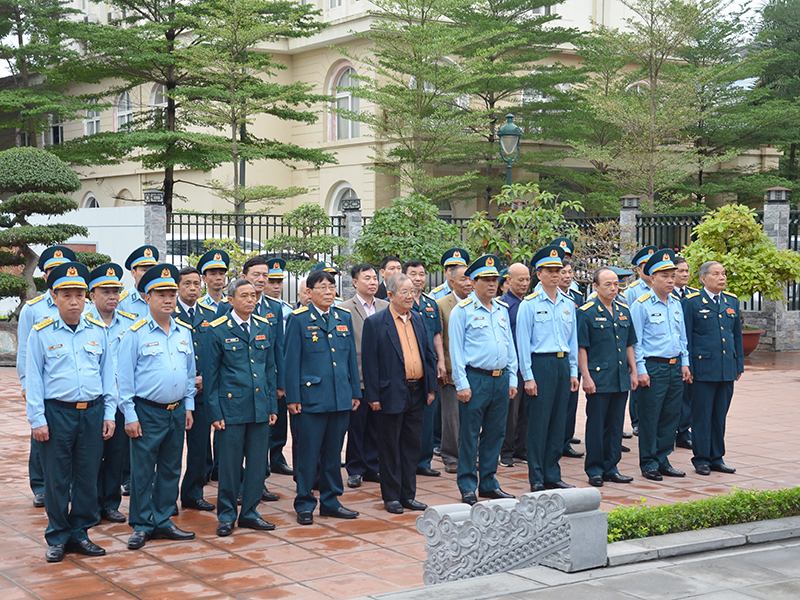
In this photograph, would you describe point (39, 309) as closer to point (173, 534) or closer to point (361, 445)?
point (173, 534)

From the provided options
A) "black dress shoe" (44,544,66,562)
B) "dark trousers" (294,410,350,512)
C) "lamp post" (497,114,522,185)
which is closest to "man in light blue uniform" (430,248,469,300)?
"dark trousers" (294,410,350,512)

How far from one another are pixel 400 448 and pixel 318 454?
66cm

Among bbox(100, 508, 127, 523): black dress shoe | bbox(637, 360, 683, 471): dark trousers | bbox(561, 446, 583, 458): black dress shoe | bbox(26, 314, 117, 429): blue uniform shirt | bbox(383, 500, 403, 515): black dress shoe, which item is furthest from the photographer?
bbox(561, 446, 583, 458): black dress shoe

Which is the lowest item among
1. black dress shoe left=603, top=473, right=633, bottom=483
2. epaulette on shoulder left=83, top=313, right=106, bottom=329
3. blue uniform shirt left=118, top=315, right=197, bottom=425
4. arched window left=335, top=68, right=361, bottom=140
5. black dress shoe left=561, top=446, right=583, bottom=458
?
black dress shoe left=561, top=446, right=583, bottom=458

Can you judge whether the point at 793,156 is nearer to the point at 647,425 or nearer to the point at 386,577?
the point at 647,425

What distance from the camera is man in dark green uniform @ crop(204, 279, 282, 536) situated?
6340 mm

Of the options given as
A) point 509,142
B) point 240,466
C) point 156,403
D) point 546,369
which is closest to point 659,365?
point 546,369

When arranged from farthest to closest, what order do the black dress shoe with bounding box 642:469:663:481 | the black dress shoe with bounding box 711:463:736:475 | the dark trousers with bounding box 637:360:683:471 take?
the black dress shoe with bounding box 711:463:736:475 → the dark trousers with bounding box 637:360:683:471 → the black dress shoe with bounding box 642:469:663:481

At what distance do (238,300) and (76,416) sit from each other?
1.33m

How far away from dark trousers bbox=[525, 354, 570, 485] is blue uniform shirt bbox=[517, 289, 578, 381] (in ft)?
0.34

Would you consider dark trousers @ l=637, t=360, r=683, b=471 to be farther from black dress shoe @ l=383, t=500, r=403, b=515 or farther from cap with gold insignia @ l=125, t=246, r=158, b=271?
cap with gold insignia @ l=125, t=246, r=158, b=271

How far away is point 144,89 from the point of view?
110 feet

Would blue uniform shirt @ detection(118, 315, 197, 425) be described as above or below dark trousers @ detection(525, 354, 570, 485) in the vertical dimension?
above

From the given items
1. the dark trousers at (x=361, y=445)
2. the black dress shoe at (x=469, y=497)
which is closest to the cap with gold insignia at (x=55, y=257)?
the dark trousers at (x=361, y=445)
